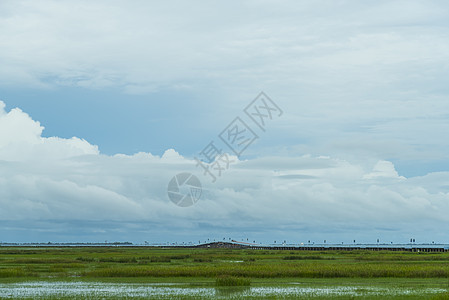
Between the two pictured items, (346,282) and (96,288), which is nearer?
(96,288)

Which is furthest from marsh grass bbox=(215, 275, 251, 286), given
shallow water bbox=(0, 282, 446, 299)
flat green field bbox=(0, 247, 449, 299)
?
shallow water bbox=(0, 282, 446, 299)

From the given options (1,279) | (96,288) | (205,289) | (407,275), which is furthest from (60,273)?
(407,275)

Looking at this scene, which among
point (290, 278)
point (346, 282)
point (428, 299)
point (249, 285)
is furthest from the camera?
point (290, 278)

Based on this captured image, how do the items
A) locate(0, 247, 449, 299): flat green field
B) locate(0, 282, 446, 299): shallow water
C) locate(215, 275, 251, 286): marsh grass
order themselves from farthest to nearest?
locate(215, 275, 251, 286): marsh grass
locate(0, 247, 449, 299): flat green field
locate(0, 282, 446, 299): shallow water

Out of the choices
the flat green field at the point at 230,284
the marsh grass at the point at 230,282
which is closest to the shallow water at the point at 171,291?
the flat green field at the point at 230,284

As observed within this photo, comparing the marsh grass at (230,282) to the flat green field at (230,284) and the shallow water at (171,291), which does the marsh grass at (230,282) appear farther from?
A: the shallow water at (171,291)

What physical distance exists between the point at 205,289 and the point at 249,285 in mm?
3953

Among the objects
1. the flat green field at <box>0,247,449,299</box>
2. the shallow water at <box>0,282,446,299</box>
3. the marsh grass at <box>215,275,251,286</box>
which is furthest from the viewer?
the marsh grass at <box>215,275,251,286</box>

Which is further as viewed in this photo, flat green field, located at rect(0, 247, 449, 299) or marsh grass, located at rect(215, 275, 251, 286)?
marsh grass, located at rect(215, 275, 251, 286)

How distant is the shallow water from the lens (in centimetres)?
3238

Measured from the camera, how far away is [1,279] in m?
43.5

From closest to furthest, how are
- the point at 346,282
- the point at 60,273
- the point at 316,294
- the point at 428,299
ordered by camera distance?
the point at 428,299, the point at 316,294, the point at 346,282, the point at 60,273

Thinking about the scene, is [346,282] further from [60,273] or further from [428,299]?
[60,273]

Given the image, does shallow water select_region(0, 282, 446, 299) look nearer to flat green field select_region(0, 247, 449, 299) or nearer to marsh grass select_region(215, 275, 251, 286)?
flat green field select_region(0, 247, 449, 299)
